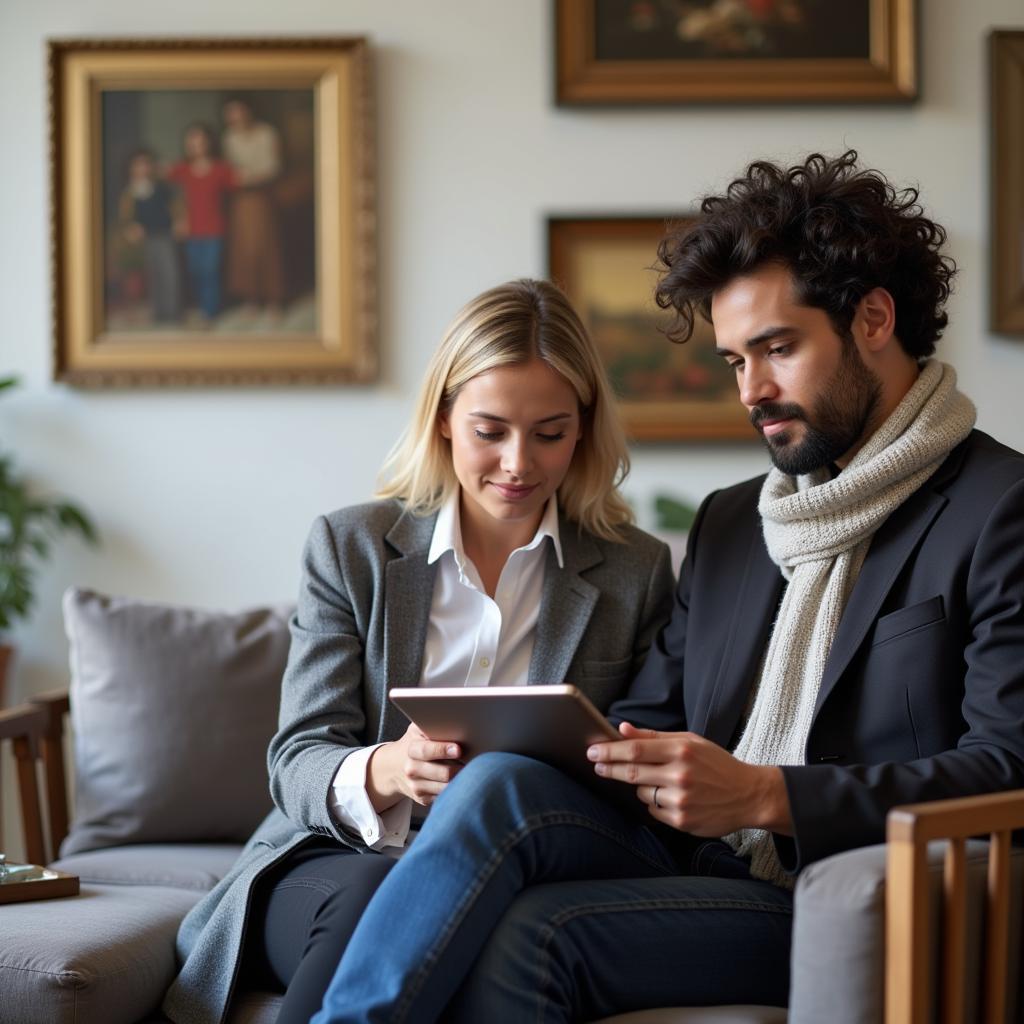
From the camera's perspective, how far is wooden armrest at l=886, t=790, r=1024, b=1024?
52.4 inches

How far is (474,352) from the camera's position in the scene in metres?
2.07

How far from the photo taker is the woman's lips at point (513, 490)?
2.06 metres

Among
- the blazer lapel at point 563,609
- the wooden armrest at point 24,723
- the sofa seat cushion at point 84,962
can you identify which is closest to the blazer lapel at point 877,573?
the blazer lapel at point 563,609

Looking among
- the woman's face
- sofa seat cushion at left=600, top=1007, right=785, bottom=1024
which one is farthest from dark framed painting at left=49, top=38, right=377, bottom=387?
sofa seat cushion at left=600, top=1007, right=785, bottom=1024

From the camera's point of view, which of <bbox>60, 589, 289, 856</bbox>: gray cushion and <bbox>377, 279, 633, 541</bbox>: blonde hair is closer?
<bbox>377, 279, 633, 541</bbox>: blonde hair

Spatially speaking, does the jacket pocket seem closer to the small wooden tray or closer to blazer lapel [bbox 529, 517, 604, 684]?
blazer lapel [bbox 529, 517, 604, 684]

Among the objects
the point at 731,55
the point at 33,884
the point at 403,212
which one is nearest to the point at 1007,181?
the point at 731,55

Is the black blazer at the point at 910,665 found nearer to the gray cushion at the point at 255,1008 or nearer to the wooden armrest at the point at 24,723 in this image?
the gray cushion at the point at 255,1008

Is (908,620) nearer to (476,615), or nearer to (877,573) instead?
(877,573)

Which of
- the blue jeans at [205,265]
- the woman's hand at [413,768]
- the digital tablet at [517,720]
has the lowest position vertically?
the woman's hand at [413,768]

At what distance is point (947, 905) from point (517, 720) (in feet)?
1.68

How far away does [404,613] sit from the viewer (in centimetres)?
207

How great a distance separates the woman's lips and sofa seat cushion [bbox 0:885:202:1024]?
2.64 ft

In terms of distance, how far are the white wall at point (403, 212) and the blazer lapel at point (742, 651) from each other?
60.3 inches
